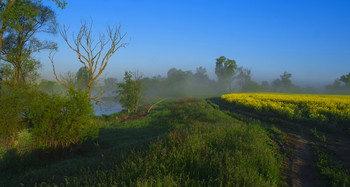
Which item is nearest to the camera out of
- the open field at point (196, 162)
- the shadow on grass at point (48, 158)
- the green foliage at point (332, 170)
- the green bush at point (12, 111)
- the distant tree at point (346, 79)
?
the open field at point (196, 162)

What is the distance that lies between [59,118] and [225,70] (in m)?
77.0

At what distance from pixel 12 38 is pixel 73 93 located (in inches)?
550

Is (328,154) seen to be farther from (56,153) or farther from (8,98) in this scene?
(8,98)

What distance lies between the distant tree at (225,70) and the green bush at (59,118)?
75592mm

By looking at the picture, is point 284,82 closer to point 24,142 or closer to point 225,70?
point 225,70

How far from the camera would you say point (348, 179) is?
421 cm

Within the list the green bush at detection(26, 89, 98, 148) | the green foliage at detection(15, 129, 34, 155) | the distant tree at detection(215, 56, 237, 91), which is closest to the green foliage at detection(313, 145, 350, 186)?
the green bush at detection(26, 89, 98, 148)

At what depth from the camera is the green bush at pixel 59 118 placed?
26.2 feet

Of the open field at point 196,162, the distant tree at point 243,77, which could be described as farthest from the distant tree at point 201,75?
the open field at point 196,162

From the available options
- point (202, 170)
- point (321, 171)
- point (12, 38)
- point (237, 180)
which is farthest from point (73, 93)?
point (12, 38)

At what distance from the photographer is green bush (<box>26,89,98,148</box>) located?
8000 millimetres

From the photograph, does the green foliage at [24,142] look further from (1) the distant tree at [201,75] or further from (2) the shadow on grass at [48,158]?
(1) the distant tree at [201,75]

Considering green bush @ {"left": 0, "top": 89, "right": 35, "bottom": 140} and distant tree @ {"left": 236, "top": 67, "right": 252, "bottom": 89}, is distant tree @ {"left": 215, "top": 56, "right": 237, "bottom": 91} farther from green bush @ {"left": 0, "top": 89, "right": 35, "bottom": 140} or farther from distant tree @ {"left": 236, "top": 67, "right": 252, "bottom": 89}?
green bush @ {"left": 0, "top": 89, "right": 35, "bottom": 140}

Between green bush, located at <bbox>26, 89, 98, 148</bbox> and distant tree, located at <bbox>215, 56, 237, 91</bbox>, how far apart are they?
75.6 metres
